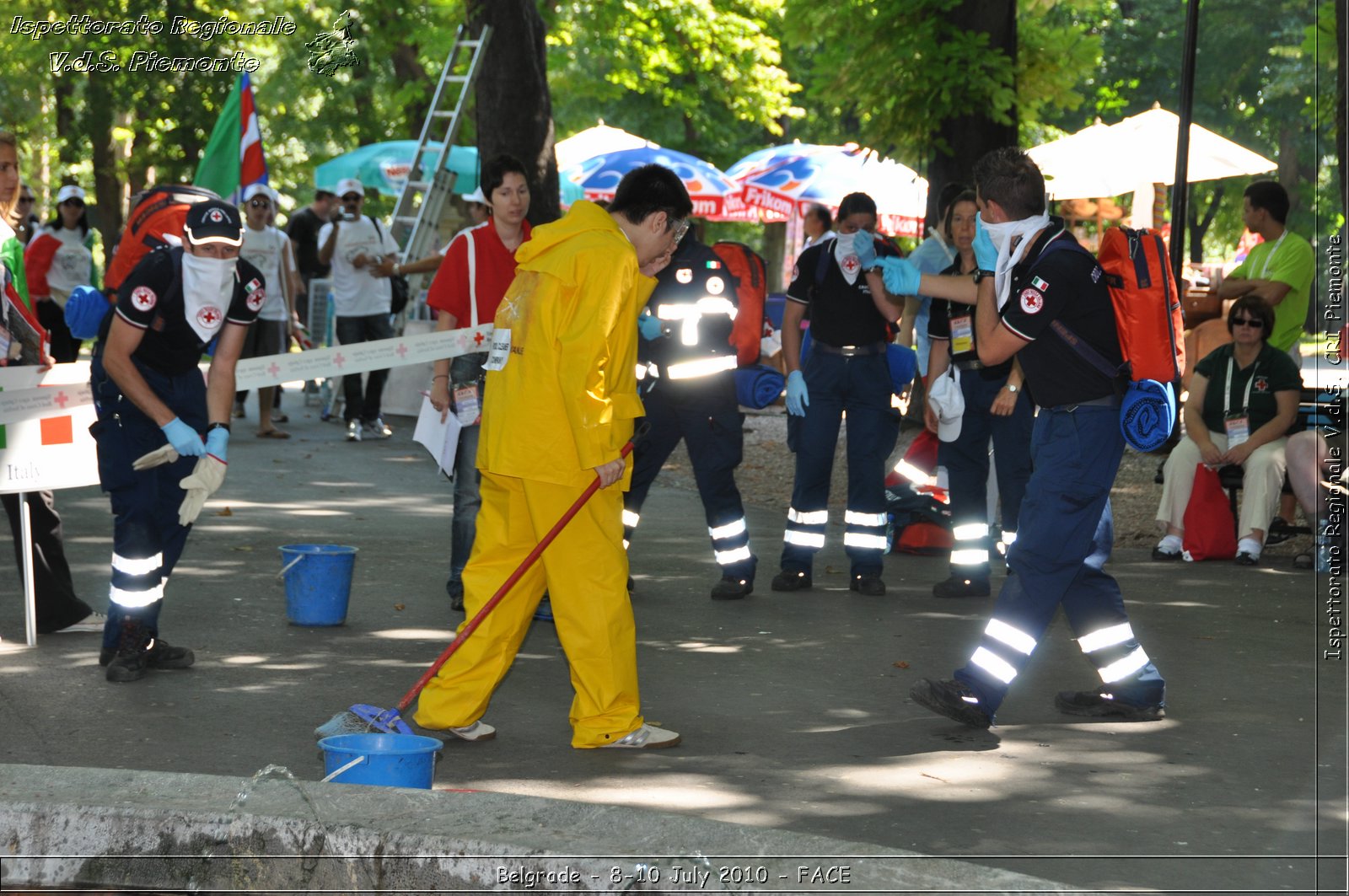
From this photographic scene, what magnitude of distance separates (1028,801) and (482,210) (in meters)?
9.88

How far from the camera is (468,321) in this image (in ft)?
24.6

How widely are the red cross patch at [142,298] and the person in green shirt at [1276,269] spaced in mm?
6868

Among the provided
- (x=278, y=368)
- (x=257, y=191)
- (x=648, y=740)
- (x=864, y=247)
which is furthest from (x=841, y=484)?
(x=648, y=740)

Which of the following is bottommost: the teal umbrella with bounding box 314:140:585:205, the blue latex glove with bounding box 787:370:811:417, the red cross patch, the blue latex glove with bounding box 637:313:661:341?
the blue latex glove with bounding box 787:370:811:417

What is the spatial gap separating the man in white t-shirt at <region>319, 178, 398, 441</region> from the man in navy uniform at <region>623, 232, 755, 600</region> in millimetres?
7088

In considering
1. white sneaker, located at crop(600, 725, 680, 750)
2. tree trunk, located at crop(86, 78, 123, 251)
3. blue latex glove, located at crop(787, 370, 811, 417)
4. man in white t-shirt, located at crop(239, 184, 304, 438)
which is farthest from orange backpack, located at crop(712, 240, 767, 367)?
tree trunk, located at crop(86, 78, 123, 251)

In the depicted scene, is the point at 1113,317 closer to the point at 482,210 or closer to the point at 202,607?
the point at 202,607

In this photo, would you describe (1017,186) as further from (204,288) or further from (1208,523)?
(1208,523)

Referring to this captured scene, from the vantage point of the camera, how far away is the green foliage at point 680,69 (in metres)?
30.0

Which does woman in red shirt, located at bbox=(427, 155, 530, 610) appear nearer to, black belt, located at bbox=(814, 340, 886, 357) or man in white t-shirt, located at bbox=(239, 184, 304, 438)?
black belt, located at bbox=(814, 340, 886, 357)

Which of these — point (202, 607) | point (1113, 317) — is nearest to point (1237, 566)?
point (1113, 317)

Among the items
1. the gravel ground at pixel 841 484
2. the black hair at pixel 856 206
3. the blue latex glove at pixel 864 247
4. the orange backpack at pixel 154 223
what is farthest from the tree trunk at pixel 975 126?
the orange backpack at pixel 154 223

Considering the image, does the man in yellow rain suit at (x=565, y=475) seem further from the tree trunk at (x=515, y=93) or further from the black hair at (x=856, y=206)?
the tree trunk at (x=515, y=93)

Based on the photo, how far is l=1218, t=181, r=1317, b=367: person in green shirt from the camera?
395 inches
